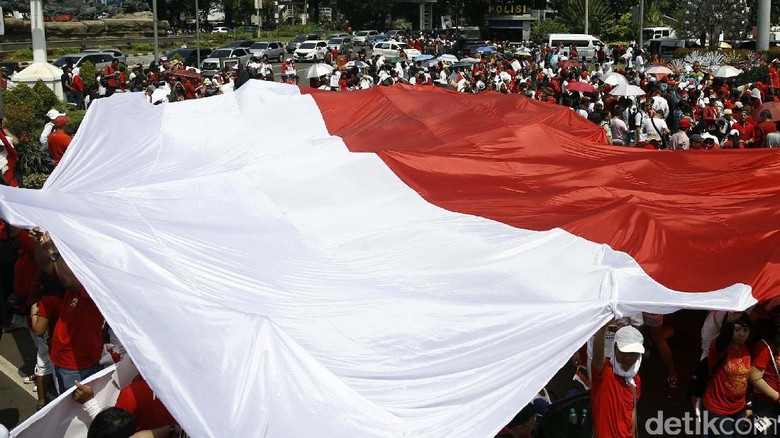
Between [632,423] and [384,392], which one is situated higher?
[384,392]

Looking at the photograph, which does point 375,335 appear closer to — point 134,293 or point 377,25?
point 134,293

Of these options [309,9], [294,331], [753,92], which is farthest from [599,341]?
[309,9]

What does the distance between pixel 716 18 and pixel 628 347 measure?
109ft

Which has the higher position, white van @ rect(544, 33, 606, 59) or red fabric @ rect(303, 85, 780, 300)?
white van @ rect(544, 33, 606, 59)

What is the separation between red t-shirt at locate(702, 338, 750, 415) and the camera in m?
5.82

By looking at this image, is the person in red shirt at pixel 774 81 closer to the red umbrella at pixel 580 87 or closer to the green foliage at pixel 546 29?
the red umbrella at pixel 580 87

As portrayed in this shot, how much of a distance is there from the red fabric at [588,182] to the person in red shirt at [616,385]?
1.68ft

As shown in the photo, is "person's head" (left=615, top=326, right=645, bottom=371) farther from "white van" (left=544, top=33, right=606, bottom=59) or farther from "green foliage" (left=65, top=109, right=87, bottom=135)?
"white van" (left=544, top=33, right=606, bottom=59)

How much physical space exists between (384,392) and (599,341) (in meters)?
1.59

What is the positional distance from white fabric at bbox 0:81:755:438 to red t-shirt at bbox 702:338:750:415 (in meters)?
0.62

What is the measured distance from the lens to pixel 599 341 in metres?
5.54

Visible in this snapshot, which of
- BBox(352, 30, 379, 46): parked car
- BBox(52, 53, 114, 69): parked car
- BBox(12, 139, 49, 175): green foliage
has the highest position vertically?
BBox(352, 30, 379, 46): parked car

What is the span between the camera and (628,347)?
544cm

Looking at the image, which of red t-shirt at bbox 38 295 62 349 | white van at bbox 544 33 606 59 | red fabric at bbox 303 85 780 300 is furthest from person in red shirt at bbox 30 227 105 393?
white van at bbox 544 33 606 59
